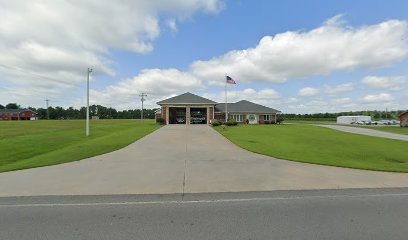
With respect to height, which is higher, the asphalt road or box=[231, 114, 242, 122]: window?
box=[231, 114, 242, 122]: window

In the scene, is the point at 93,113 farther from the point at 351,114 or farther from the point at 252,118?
the point at 351,114

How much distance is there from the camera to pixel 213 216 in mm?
4664

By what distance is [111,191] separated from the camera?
6309mm

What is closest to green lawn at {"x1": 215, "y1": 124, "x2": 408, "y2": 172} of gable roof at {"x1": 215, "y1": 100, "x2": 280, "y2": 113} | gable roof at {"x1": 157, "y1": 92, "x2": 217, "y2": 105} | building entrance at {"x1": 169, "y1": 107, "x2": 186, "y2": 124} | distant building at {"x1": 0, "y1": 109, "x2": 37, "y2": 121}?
gable roof at {"x1": 157, "y1": 92, "x2": 217, "y2": 105}

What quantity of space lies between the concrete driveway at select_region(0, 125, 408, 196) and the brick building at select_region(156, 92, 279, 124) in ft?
111

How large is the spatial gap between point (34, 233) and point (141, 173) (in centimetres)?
437

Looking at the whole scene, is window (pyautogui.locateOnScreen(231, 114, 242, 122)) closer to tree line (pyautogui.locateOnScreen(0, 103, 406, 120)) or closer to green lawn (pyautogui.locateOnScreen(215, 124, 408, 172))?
green lawn (pyautogui.locateOnScreen(215, 124, 408, 172))

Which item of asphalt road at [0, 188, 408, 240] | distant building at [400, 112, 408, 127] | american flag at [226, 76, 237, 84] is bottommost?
asphalt road at [0, 188, 408, 240]

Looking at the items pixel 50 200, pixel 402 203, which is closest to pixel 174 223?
pixel 50 200

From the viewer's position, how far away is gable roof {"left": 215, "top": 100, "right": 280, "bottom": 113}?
51188mm

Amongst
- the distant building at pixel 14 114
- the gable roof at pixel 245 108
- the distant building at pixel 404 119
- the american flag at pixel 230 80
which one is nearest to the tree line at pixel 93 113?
the distant building at pixel 14 114

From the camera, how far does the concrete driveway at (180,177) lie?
21.5 ft

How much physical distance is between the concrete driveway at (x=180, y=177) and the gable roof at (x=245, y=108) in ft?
135

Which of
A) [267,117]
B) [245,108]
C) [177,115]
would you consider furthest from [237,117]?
[177,115]
